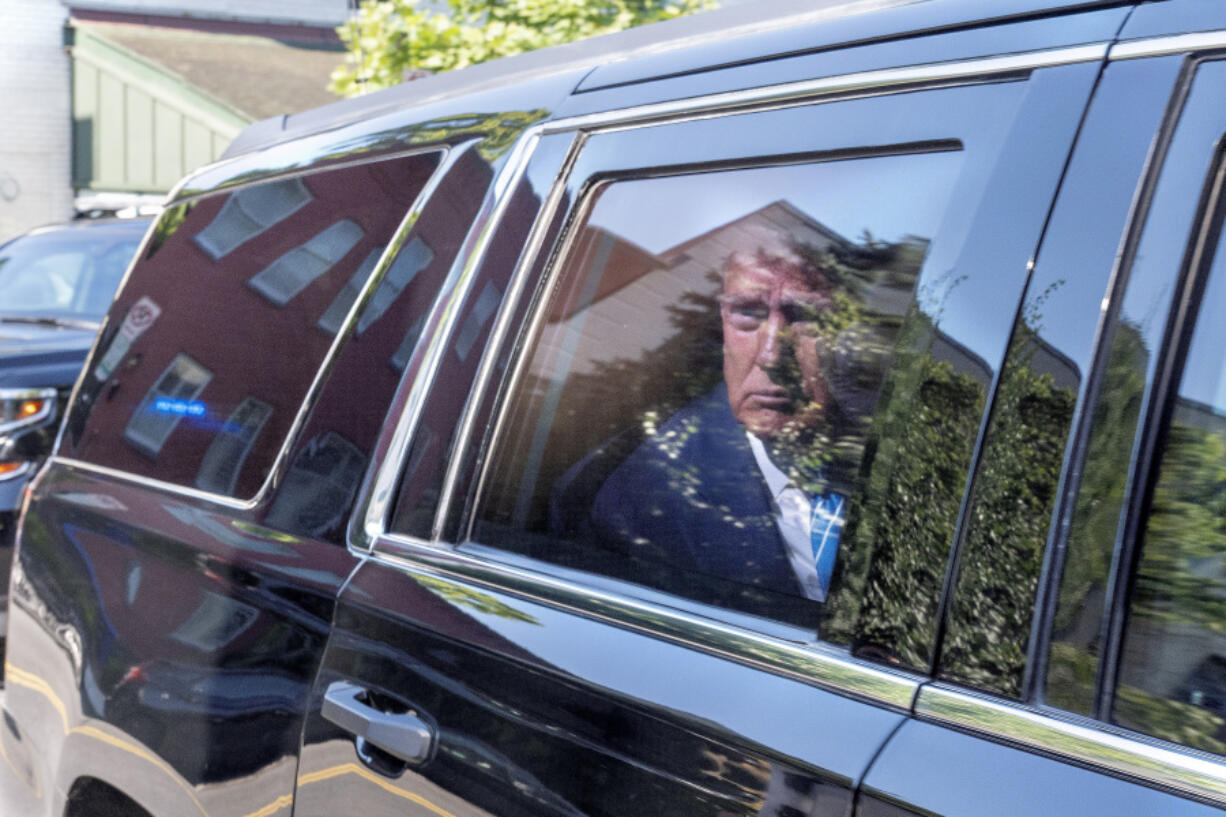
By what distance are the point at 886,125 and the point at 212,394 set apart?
50.6 inches

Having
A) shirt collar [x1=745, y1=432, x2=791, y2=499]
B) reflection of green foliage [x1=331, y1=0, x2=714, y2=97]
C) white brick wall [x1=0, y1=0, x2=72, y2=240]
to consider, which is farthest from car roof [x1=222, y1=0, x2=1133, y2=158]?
white brick wall [x1=0, y1=0, x2=72, y2=240]

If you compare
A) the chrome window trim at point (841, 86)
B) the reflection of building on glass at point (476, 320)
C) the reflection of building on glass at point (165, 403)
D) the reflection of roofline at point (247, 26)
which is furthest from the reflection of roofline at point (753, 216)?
the reflection of roofline at point (247, 26)

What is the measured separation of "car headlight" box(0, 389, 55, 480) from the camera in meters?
4.82

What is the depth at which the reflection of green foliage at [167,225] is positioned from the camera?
2.50 metres

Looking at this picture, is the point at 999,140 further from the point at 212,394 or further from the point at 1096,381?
the point at 212,394

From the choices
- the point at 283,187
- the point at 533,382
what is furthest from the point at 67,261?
the point at 533,382

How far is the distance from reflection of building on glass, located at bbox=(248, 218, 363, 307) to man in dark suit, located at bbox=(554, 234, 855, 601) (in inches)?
27.7

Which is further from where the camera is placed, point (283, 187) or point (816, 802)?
point (283, 187)

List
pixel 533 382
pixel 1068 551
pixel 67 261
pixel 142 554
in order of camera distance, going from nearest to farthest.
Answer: pixel 1068 551 → pixel 533 382 → pixel 142 554 → pixel 67 261

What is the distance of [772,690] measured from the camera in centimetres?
118

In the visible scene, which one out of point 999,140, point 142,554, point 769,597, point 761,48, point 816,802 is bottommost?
point 142,554

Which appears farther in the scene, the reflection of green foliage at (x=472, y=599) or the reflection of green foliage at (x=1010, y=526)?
the reflection of green foliage at (x=472, y=599)

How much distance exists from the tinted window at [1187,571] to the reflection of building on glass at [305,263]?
1.32 m

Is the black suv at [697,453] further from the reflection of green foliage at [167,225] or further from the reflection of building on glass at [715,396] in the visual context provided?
the reflection of green foliage at [167,225]
